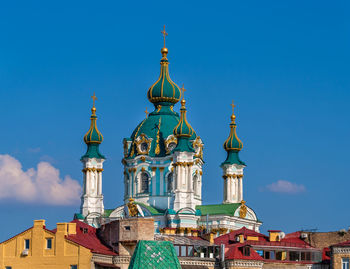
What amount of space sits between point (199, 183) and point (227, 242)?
28604 millimetres

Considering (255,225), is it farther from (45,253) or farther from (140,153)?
(45,253)

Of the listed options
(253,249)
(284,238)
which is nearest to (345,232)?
(284,238)

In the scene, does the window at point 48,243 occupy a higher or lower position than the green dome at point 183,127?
lower

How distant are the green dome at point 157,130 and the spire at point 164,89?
3.12 feet

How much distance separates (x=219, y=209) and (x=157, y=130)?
31.1ft

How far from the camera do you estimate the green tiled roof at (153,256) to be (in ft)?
190

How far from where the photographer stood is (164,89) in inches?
4230

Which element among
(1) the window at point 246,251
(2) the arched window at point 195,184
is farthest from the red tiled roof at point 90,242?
(2) the arched window at point 195,184

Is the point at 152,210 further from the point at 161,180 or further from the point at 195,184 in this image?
the point at 195,184

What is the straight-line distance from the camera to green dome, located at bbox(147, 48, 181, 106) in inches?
4227

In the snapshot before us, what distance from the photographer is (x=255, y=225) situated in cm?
10394

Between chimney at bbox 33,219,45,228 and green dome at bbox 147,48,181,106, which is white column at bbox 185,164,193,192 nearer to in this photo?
green dome at bbox 147,48,181,106

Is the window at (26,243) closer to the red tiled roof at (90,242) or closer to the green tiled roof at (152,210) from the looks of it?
the red tiled roof at (90,242)

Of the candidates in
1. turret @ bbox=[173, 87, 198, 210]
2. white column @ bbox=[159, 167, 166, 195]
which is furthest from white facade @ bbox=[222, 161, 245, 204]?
white column @ bbox=[159, 167, 166, 195]
